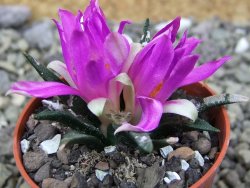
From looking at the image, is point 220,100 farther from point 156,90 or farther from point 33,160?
point 33,160

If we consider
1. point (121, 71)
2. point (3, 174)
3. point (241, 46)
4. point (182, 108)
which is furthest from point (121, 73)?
point (241, 46)

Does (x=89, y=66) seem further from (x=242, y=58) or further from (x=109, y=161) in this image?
(x=242, y=58)

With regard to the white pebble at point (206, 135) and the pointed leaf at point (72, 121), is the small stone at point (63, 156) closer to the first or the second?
the pointed leaf at point (72, 121)

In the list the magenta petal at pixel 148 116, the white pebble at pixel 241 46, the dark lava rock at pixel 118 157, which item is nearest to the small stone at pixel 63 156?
the dark lava rock at pixel 118 157

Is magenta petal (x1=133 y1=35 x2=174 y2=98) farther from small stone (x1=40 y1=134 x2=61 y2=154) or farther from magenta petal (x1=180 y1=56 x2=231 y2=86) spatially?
small stone (x1=40 y1=134 x2=61 y2=154)

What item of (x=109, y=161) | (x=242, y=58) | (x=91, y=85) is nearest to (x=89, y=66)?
(x=91, y=85)

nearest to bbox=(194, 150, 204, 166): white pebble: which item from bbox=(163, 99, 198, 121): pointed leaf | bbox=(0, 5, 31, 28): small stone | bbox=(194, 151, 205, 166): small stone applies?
bbox=(194, 151, 205, 166): small stone
